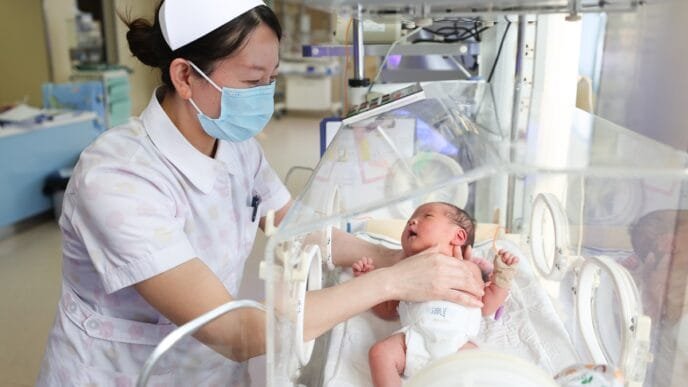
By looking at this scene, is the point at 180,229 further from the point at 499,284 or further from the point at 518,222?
the point at 518,222

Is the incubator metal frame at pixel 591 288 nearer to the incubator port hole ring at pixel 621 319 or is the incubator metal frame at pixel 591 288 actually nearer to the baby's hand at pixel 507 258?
the incubator port hole ring at pixel 621 319

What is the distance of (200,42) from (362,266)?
637 mm

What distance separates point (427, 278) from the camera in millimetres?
1052

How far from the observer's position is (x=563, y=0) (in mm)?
833

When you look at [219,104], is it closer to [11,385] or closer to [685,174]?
[685,174]

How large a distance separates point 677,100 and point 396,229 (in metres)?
1.35

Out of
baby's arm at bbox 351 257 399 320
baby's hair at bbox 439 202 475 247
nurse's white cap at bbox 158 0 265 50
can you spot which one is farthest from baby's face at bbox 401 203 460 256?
nurse's white cap at bbox 158 0 265 50

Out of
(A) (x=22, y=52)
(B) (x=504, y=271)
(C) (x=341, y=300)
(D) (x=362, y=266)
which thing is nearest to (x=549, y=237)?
(B) (x=504, y=271)

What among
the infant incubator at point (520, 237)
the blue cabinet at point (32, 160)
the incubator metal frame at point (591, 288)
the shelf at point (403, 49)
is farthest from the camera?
the blue cabinet at point (32, 160)

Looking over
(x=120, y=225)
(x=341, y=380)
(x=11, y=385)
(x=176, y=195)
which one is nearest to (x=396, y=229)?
(x=341, y=380)

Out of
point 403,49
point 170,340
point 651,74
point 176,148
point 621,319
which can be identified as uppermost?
point 403,49

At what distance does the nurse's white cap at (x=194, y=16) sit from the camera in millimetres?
1065

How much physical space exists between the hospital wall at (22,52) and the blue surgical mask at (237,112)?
16.8ft

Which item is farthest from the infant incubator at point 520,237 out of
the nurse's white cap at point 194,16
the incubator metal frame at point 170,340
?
the nurse's white cap at point 194,16
